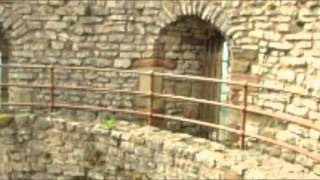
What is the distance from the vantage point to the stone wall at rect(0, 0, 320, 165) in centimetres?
727

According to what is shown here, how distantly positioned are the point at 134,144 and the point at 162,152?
17.9 inches

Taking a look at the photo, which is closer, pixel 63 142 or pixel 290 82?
pixel 290 82

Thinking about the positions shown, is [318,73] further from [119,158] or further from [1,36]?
[1,36]

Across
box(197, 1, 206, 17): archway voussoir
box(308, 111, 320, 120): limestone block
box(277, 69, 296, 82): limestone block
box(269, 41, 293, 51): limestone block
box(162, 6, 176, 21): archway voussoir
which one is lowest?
box(308, 111, 320, 120): limestone block

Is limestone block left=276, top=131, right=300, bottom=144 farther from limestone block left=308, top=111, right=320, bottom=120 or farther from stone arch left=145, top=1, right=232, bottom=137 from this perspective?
stone arch left=145, top=1, right=232, bottom=137

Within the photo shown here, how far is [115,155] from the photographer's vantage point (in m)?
7.12

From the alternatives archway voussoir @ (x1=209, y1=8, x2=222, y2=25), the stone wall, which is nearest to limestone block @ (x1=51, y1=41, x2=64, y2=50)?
the stone wall

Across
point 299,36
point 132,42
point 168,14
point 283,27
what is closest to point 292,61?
point 299,36

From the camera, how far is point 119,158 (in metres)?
7.07

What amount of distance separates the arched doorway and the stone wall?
29mm

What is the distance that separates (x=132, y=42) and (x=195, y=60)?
99 centimetres

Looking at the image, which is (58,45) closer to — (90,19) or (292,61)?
(90,19)

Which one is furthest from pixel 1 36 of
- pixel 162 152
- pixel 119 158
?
pixel 162 152

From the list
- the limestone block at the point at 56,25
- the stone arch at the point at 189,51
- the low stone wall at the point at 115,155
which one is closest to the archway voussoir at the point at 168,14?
the stone arch at the point at 189,51
